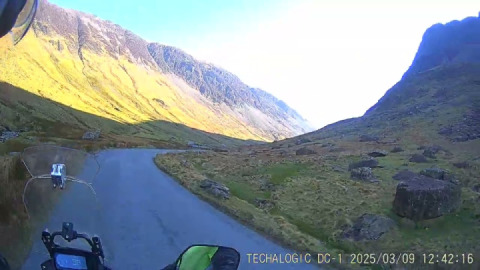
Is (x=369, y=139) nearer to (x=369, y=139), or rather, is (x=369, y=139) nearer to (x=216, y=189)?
(x=369, y=139)

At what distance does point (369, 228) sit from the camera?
50.9 ft

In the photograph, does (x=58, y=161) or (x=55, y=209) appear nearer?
(x=58, y=161)

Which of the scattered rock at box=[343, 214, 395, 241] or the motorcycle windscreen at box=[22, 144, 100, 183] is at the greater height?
the motorcycle windscreen at box=[22, 144, 100, 183]

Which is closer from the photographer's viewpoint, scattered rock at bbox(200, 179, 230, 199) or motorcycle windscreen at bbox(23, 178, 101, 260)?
motorcycle windscreen at bbox(23, 178, 101, 260)

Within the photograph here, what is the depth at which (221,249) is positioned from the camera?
4.46 meters

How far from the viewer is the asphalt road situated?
9664 millimetres

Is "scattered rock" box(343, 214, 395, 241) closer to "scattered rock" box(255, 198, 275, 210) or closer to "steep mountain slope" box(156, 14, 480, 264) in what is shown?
"steep mountain slope" box(156, 14, 480, 264)

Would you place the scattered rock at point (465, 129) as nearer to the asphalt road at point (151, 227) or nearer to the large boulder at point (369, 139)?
the large boulder at point (369, 139)

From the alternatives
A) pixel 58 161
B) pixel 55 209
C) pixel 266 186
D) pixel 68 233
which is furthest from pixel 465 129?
pixel 68 233

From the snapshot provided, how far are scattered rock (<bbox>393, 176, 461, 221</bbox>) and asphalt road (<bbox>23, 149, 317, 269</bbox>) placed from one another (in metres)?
8.37

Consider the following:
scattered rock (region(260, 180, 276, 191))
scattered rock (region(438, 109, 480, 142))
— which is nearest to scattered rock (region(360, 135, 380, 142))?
scattered rock (region(438, 109, 480, 142))

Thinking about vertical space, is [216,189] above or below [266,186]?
above

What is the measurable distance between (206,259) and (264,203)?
16.8 meters

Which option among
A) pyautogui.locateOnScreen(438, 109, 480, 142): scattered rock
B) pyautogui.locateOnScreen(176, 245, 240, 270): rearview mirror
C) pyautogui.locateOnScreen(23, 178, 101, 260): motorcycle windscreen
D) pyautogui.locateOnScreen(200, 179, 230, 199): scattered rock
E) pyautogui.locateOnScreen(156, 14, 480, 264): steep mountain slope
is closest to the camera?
→ pyautogui.locateOnScreen(176, 245, 240, 270): rearview mirror
